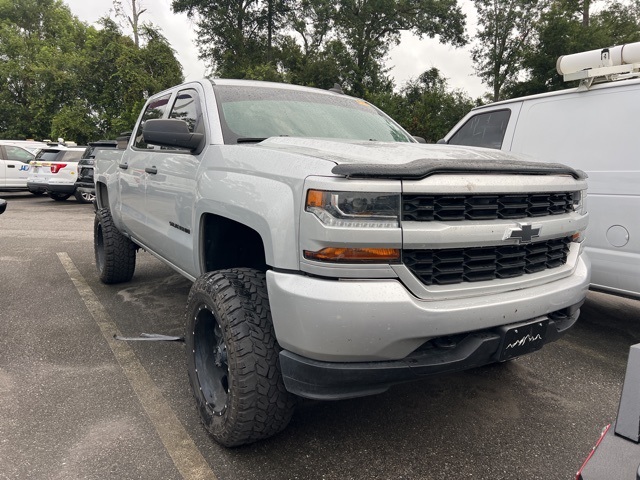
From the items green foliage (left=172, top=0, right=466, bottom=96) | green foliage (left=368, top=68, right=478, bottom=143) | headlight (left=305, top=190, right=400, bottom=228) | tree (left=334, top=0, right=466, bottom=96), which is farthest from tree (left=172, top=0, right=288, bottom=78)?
headlight (left=305, top=190, right=400, bottom=228)

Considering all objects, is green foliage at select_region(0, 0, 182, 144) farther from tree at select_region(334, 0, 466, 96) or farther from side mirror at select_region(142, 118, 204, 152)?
side mirror at select_region(142, 118, 204, 152)

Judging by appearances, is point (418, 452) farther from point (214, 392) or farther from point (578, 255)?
point (578, 255)

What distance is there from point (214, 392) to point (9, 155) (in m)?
15.1

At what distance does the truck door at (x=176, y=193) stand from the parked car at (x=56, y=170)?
11.3m

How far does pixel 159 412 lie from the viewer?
2.60m

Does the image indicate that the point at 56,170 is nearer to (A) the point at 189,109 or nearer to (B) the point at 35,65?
(A) the point at 189,109

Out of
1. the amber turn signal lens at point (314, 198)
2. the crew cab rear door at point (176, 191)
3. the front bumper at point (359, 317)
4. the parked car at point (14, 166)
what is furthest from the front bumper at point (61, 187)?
the amber turn signal lens at point (314, 198)

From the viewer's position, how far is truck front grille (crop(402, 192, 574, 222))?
183 centimetres

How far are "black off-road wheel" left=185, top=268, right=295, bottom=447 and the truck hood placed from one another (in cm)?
70

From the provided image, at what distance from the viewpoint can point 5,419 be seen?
8.20 feet

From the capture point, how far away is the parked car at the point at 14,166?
14.1 meters

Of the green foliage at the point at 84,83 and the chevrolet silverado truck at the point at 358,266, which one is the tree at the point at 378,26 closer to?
the green foliage at the point at 84,83

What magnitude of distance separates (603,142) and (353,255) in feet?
9.63

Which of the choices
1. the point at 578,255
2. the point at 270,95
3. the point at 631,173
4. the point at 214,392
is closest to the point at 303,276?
the point at 214,392
